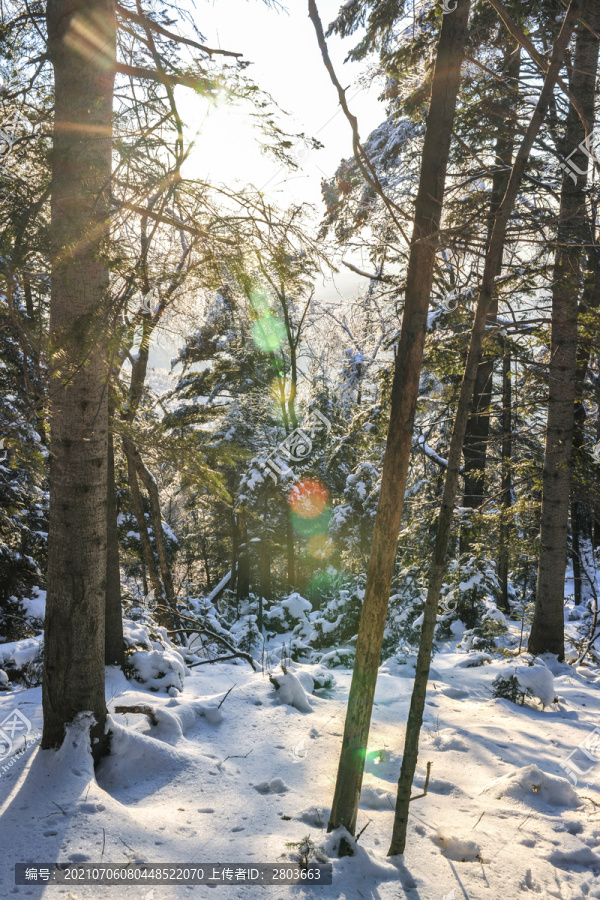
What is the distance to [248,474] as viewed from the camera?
1559cm

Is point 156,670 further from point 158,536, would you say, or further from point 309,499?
point 309,499

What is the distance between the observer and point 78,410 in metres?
3.61

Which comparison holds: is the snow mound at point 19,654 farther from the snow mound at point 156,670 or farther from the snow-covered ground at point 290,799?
the snow mound at point 156,670

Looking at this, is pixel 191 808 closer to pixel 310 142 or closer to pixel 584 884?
pixel 584 884

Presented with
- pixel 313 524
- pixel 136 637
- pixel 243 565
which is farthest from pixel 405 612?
pixel 243 565

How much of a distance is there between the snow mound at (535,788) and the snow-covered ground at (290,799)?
0.01 meters

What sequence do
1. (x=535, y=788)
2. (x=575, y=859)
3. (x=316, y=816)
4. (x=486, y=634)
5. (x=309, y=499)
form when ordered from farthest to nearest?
1. (x=309, y=499)
2. (x=486, y=634)
3. (x=535, y=788)
4. (x=316, y=816)
5. (x=575, y=859)

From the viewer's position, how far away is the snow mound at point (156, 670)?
559cm

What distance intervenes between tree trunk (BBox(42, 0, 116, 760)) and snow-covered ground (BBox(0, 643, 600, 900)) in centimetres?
47
